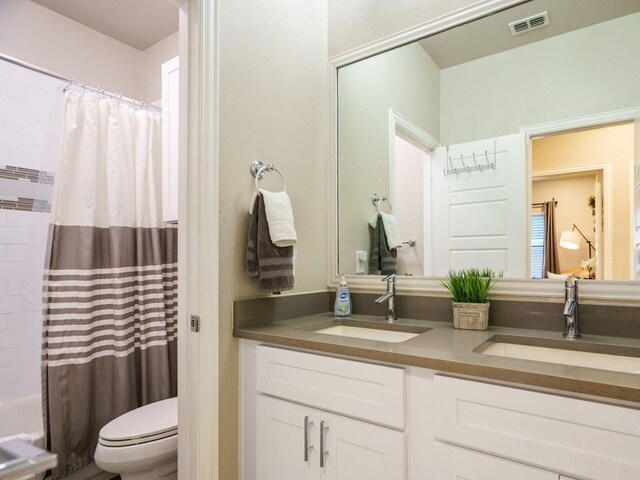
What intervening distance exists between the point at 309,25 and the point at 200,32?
664 mm

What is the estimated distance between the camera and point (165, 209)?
6.17 ft

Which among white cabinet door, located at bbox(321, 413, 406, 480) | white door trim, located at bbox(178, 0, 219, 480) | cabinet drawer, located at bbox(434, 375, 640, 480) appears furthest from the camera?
white door trim, located at bbox(178, 0, 219, 480)

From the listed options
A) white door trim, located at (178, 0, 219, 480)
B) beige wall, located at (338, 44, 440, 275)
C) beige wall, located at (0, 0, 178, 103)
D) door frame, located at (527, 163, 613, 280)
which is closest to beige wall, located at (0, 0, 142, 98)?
beige wall, located at (0, 0, 178, 103)

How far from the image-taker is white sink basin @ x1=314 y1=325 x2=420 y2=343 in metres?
1.53

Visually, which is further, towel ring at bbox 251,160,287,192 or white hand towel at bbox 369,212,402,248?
white hand towel at bbox 369,212,402,248

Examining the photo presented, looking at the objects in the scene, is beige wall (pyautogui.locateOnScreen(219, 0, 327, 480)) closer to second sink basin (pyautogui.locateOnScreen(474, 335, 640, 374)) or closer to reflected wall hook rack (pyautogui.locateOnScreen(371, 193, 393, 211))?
reflected wall hook rack (pyautogui.locateOnScreen(371, 193, 393, 211))

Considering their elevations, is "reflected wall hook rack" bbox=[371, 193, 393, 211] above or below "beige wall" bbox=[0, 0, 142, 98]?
below

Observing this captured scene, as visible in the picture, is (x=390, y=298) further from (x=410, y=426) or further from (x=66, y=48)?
(x=66, y=48)

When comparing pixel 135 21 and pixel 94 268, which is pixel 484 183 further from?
pixel 135 21

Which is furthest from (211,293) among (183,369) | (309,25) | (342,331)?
(309,25)

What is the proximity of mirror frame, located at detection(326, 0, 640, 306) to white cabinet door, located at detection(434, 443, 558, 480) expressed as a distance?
0.65m

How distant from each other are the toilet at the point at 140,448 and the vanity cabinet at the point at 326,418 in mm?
488

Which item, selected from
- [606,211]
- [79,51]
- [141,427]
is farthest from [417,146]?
[79,51]

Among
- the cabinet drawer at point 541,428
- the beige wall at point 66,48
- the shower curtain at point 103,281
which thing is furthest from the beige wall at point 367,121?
the beige wall at point 66,48
